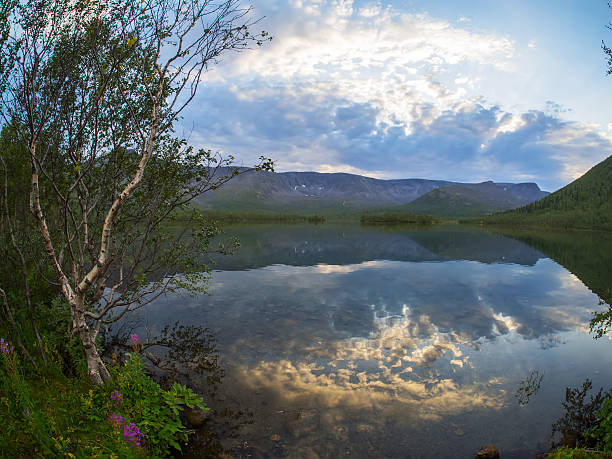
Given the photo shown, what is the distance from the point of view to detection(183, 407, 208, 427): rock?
11.3 m

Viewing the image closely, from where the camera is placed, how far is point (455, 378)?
1564cm

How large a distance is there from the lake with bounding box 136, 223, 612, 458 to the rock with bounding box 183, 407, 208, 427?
42 centimetres

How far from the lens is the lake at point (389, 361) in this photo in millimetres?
11312

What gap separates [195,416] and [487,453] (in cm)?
916

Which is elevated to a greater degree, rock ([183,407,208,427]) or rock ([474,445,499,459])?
rock ([183,407,208,427])

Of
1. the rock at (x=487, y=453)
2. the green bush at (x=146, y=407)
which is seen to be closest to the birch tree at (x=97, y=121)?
the green bush at (x=146, y=407)

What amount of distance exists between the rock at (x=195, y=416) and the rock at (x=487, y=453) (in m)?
8.67

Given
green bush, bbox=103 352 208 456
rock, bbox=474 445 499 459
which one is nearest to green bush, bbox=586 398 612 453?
rock, bbox=474 445 499 459

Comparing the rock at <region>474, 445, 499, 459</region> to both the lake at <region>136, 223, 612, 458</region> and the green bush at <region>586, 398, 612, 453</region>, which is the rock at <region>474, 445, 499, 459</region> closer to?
the lake at <region>136, 223, 612, 458</region>

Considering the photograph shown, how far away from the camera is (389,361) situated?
1741 centimetres

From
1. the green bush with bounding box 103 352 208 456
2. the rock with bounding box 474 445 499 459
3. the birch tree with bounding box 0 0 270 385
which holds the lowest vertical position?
the rock with bounding box 474 445 499 459

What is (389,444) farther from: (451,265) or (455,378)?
(451,265)

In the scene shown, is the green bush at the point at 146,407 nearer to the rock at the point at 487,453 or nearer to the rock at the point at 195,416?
the rock at the point at 195,416

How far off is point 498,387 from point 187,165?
16.0m
